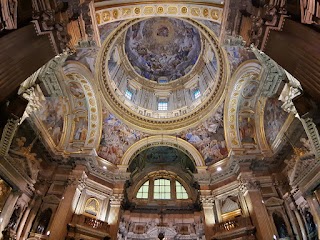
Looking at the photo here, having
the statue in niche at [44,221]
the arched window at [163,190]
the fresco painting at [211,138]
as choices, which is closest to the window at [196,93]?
the fresco painting at [211,138]

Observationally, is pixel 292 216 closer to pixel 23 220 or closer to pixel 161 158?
pixel 161 158

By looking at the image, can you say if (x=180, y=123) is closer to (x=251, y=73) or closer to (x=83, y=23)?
(x=251, y=73)

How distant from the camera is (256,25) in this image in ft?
25.2

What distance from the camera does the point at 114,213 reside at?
1492 cm

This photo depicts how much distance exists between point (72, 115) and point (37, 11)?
35.6 feet

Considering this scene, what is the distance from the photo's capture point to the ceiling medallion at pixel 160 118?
16891 mm

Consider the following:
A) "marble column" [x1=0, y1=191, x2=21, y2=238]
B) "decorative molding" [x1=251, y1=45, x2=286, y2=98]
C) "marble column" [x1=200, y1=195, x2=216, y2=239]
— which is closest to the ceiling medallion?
"decorative molding" [x1=251, y1=45, x2=286, y2=98]

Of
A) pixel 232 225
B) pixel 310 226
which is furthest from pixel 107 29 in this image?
pixel 310 226

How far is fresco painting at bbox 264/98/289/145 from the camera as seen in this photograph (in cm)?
1408

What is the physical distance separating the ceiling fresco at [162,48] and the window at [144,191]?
9898 mm

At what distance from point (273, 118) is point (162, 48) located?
43.0 ft

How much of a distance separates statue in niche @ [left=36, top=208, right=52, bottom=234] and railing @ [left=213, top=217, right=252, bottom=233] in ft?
29.7

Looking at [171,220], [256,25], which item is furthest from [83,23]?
[171,220]

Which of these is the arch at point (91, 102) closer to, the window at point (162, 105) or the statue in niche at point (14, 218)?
the statue in niche at point (14, 218)
